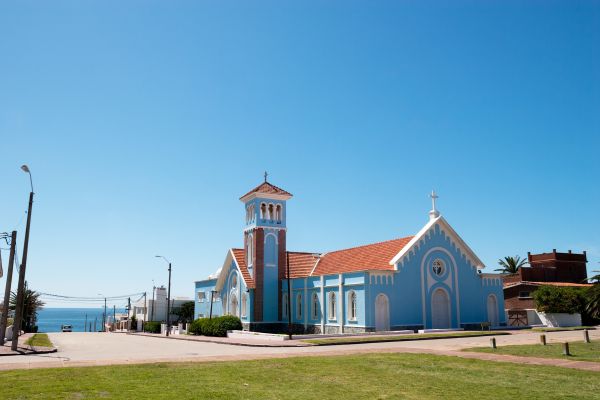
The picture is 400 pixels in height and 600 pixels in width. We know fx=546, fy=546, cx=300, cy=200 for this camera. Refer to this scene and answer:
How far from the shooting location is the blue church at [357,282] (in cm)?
4169

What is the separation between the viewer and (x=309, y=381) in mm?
14625

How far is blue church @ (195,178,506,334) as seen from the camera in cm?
4169

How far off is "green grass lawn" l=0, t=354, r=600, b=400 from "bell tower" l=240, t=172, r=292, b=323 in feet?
99.4

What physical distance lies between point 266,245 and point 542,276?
3750 centimetres

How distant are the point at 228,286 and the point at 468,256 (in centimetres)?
2347

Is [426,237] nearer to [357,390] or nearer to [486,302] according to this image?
[486,302]

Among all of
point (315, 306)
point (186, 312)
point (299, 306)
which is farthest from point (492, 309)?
point (186, 312)

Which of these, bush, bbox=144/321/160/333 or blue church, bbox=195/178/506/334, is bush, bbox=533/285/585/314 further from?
bush, bbox=144/321/160/333

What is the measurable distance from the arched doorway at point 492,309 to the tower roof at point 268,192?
794 inches

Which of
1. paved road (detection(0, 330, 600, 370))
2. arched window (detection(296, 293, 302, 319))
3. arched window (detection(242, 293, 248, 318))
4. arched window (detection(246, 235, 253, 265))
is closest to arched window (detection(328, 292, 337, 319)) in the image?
arched window (detection(296, 293, 302, 319))

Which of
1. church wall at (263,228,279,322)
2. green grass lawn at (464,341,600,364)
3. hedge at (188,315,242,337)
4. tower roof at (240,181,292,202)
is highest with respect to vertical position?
tower roof at (240,181,292,202)

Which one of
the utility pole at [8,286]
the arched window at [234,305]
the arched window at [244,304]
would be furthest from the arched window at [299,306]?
the utility pole at [8,286]

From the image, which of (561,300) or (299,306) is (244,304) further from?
(561,300)

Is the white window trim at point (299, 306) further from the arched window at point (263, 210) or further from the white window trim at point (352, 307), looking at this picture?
the arched window at point (263, 210)
